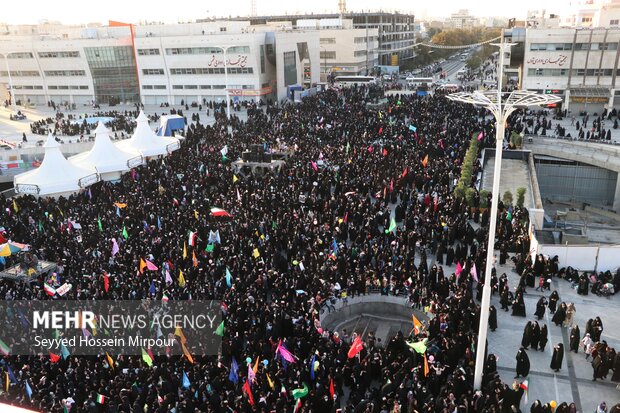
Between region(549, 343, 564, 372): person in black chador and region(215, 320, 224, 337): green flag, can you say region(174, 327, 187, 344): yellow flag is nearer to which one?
region(215, 320, 224, 337): green flag

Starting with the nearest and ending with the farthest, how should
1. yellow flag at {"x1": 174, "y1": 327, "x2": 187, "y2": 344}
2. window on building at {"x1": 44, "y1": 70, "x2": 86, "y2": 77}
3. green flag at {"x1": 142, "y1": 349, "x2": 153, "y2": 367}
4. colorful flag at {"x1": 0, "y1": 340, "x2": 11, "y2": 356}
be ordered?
green flag at {"x1": 142, "y1": 349, "x2": 153, "y2": 367} → yellow flag at {"x1": 174, "y1": 327, "x2": 187, "y2": 344} → colorful flag at {"x1": 0, "y1": 340, "x2": 11, "y2": 356} → window on building at {"x1": 44, "y1": 70, "x2": 86, "y2": 77}

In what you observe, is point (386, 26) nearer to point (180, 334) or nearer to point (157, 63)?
point (157, 63)

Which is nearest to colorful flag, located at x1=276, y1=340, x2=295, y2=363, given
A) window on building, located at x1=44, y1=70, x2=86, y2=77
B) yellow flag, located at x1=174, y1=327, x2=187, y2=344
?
yellow flag, located at x1=174, y1=327, x2=187, y2=344

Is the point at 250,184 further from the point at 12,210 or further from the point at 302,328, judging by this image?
the point at 302,328

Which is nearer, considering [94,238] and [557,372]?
[557,372]

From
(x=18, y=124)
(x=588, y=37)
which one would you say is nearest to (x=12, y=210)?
(x=18, y=124)

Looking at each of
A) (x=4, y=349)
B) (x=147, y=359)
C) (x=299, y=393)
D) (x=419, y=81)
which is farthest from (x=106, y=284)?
(x=419, y=81)
